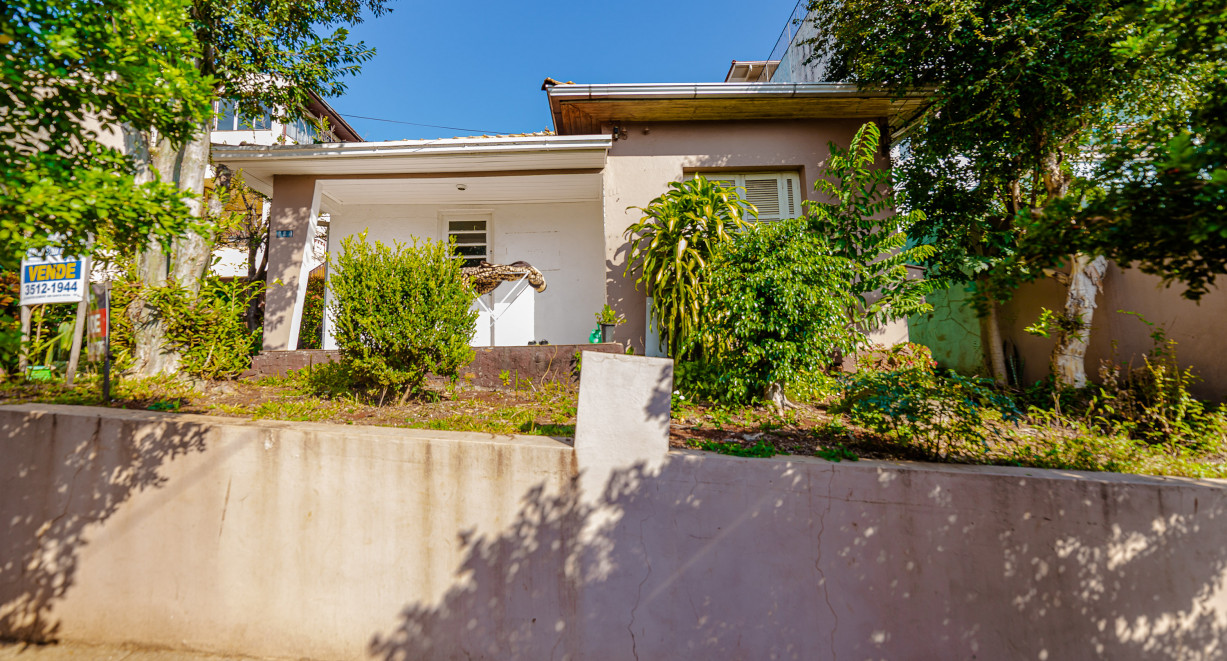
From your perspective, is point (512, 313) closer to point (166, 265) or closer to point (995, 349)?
point (166, 265)

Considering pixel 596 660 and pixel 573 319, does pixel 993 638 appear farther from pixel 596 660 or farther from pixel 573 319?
pixel 573 319

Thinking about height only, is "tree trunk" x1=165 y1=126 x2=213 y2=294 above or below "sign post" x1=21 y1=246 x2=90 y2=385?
above

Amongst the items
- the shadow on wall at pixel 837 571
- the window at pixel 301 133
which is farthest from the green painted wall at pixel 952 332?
the window at pixel 301 133

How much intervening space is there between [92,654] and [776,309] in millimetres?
5504

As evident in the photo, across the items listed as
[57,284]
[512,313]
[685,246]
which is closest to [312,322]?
[512,313]

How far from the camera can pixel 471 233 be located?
8.49 meters

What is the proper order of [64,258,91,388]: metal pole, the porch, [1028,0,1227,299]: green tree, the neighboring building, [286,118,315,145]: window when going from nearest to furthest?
1. [1028,0,1227,299]: green tree
2. [64,258,91,388]: metal pole
3. the porch
4. the neighboring building
5. [286,118,315,145]: window

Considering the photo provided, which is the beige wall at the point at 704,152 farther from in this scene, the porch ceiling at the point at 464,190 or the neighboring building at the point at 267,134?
the neighboring building at the point at 267,134

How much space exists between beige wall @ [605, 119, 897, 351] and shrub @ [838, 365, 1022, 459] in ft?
12.3

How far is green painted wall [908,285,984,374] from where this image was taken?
24.3 feet

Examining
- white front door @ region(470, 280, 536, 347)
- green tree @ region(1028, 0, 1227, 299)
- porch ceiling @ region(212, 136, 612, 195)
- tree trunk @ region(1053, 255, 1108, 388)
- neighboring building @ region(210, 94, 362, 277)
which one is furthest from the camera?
neighboring building @ region(210, 94, 362, 277)

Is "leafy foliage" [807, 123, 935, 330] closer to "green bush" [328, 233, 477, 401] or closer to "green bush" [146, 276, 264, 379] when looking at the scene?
"green bush" [328, 233, 477, 401]

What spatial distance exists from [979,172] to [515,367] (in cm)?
602

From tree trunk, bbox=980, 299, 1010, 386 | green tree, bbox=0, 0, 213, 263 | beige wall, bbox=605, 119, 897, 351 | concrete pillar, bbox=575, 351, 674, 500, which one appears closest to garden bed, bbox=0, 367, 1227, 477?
concrete pillar, bbox=575, 351, 674, 500
